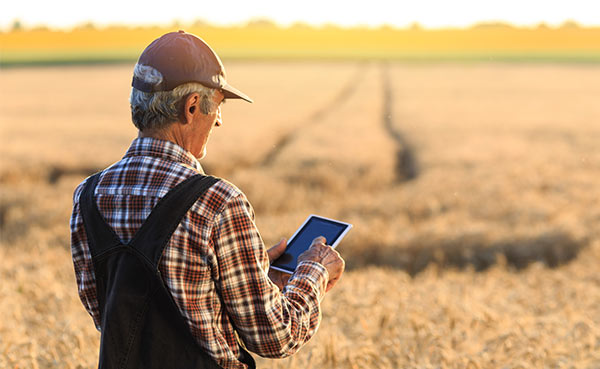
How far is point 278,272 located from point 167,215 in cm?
68

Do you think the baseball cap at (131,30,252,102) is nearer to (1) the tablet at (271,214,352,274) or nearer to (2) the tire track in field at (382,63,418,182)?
(1) the tablet at (271,214,352,274)

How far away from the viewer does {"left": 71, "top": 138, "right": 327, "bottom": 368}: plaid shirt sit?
2.01m

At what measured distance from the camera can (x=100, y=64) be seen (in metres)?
75.7

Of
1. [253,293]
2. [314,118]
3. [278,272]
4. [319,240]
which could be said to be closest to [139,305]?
[253,293]

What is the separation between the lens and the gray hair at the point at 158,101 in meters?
2.13

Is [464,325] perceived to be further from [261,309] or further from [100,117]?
[100,117]

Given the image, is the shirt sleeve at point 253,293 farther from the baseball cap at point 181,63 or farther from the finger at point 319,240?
the baseball cap at point 181,63

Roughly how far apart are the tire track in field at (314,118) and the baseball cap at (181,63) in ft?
42.3

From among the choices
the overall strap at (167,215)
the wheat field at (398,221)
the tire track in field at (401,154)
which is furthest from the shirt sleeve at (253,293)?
the tire track in field at (401,154)

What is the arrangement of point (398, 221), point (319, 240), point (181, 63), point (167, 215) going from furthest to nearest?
point (398, 221) → point (319, 240) → point (181, 63) → point (167, 215)

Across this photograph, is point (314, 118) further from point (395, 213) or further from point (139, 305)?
point (139, 305)

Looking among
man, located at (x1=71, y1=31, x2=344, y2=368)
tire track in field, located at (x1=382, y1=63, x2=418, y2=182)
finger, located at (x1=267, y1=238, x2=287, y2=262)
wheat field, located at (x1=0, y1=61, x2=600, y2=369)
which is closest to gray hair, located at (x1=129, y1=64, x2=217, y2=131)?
man, located at (x1=71, y1=31, x2=344, y2=368)

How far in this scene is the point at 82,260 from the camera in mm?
2367

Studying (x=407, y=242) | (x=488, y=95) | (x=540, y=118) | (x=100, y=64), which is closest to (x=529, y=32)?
(x=100, y=64)
